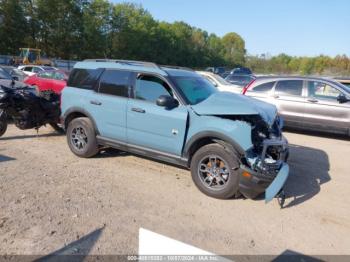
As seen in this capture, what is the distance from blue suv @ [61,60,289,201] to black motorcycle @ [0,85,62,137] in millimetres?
1526

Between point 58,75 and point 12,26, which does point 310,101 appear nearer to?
point 58,75

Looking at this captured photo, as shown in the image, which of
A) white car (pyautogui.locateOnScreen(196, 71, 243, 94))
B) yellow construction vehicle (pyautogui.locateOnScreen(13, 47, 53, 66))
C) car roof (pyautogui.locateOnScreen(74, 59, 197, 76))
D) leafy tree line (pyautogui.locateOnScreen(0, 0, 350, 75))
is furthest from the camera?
leafy tree line (pyautogui.locateOnScreen(0, 0, 350, 75))

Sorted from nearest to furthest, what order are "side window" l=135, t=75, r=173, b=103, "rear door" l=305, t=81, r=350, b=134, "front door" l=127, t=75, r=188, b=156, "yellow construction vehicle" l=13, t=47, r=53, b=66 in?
1. "front door" l=127, t=75, r=188, b=156
2. "side window" l=135, t=75, r=173, b=103
3. "rear door" l=305, t=81, r=350, b=134
4. "yellow construction vehicle" l=13, t=47, r=53, b=66

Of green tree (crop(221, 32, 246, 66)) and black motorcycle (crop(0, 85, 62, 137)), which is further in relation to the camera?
green tree (crop(221, 32, 246, 66))

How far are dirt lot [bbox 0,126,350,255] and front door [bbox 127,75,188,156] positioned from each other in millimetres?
584

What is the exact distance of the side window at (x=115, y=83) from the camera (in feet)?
19.5

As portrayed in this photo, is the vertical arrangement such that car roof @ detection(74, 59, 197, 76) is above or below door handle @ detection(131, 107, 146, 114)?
above

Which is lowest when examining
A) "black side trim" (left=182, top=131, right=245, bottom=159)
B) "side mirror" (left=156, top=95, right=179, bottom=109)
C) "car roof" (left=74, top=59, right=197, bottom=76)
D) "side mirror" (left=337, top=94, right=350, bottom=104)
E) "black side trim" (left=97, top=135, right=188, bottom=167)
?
"black side trim" (left=97, top=135, right=188, bottom=167)

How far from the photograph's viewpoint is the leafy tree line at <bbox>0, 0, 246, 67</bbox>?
1957 inches

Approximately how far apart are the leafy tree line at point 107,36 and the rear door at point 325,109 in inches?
1609

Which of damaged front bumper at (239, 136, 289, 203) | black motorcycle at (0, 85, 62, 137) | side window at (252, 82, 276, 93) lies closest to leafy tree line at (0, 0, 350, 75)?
side window at (252, 82, 276, 93)

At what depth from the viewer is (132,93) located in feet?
19.1

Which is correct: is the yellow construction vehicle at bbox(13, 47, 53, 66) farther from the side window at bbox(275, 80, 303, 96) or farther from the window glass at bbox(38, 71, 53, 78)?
the side window at bbox(275, 80, 303, 96)

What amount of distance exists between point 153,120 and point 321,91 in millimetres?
6337
